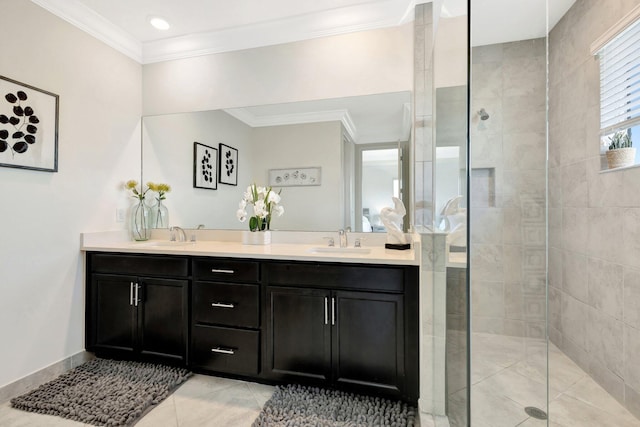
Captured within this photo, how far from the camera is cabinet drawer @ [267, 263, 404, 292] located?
162cm

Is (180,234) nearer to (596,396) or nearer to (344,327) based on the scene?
(344,327)

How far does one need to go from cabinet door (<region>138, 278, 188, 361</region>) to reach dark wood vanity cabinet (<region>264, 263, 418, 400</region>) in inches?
24.1

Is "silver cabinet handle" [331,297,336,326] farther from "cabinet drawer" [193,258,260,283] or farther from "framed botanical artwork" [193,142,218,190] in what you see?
"framed botanical artwork" [193,142,218,190]

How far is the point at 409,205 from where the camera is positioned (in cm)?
212

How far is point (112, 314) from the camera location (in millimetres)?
2117

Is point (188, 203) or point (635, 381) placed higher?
point (188, 203)

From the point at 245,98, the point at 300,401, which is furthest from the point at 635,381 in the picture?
the point at 245,98

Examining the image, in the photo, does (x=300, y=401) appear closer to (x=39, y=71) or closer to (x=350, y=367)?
(x=350, y=367)

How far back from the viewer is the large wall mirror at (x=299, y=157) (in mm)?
2193

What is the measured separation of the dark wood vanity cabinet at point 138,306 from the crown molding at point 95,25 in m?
1.66

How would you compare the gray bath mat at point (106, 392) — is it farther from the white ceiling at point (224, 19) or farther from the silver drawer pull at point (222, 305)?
the white ceiling at point (224, 19)

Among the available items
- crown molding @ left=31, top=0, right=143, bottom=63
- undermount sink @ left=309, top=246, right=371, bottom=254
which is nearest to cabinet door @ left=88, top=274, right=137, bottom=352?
undermount sink @ left=309, top=246, right=371, bottom=254

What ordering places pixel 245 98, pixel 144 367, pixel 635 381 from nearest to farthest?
pixel 635 381, pixel 144 367, pixel 245 98

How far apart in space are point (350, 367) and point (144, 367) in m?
1.44
